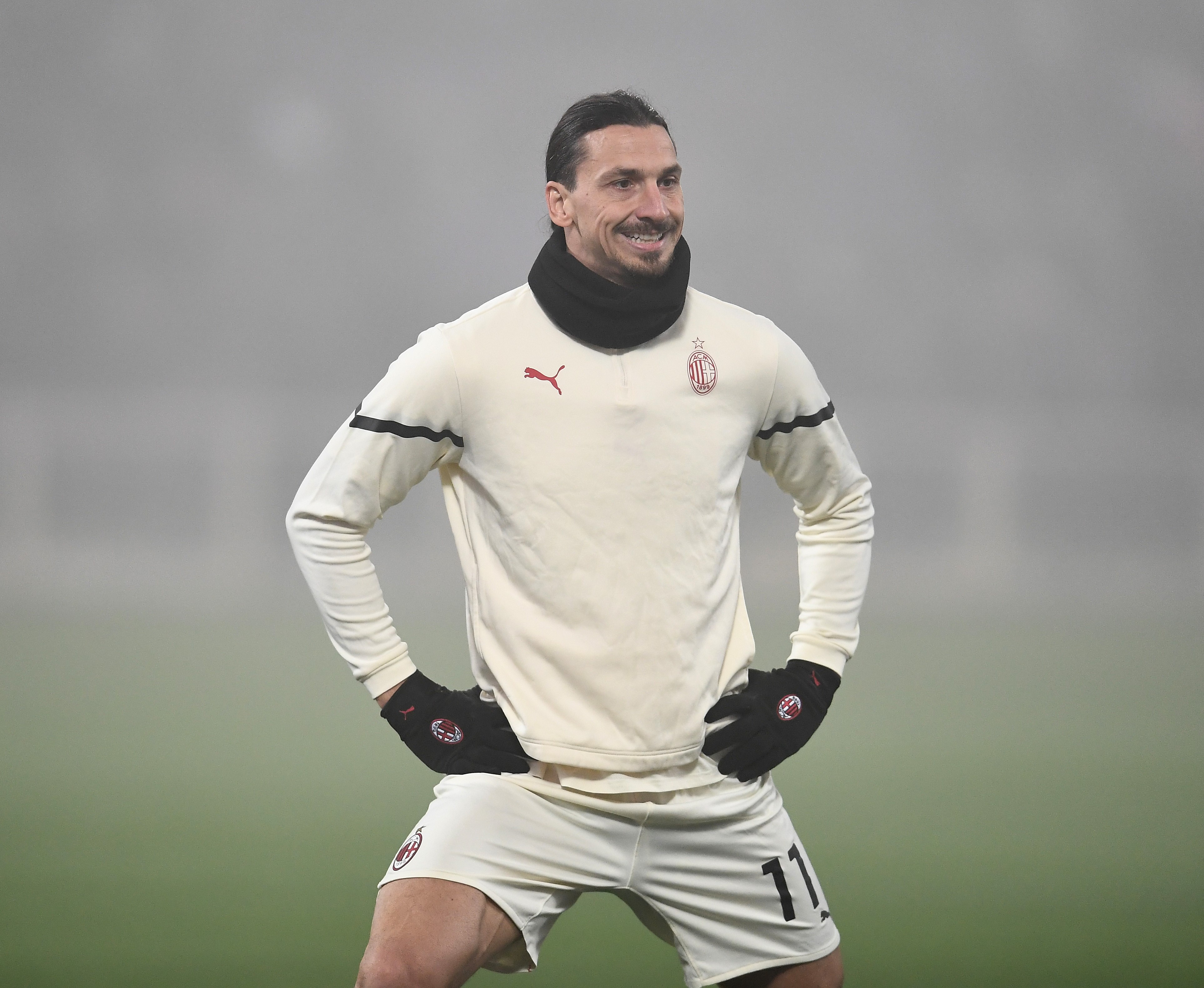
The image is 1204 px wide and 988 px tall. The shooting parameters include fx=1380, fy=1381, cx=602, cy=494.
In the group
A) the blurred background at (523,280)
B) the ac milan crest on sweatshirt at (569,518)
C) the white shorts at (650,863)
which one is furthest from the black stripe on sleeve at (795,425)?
the blurred background at (523,280)

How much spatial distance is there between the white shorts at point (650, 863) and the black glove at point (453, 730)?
0.08 feet

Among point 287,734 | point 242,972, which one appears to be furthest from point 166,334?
point 242,972

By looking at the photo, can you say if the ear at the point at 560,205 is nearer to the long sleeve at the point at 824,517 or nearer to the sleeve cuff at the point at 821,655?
the long sleeve at the point at 824,517

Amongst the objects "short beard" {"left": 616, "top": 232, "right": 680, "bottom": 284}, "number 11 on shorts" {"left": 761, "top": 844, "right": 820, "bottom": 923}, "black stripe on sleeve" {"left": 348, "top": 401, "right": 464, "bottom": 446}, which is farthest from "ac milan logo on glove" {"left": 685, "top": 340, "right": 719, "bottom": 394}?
"number 11 on shorts" {"left": 761, "top": 844, "right": 820, "bottom": 923}

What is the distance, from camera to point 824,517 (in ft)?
8.37

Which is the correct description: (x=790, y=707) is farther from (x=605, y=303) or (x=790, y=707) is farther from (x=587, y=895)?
(x=587, y=895)

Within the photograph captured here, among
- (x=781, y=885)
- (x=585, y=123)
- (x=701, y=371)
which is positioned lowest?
(x=781, y=885)

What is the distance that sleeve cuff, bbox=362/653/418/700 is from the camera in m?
2.28

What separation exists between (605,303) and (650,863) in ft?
2.92

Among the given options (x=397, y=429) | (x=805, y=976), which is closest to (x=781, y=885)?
(x=805, y=976)

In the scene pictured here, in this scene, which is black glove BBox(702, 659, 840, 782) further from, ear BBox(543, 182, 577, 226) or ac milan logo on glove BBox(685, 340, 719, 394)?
ear BBox(543, 182, 577, 226)

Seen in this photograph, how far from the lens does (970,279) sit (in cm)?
809

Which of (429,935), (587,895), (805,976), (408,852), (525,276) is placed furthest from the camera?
(525,276)

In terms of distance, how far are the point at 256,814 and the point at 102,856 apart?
0.54 m
